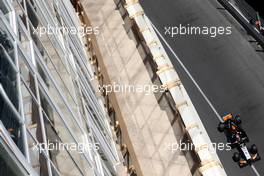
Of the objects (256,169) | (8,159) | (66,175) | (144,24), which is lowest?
(8,159)

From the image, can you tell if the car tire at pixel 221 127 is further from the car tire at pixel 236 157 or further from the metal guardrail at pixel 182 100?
the metal guardrail at pixel 182 100

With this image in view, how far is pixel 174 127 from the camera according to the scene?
805 inches

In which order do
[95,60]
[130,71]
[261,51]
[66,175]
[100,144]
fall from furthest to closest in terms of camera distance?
[261,51]
[95,60]
[130,71]
[100,144]
[66,175]

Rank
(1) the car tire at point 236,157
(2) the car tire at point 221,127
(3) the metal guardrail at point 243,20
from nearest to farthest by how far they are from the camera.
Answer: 1. (1) the car tire at point 236,157
2. (2) the car tire at point 221,127
3. (3) the metal guardrail at point 243,20

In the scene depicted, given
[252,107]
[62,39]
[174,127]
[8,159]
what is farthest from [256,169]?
[8,159]

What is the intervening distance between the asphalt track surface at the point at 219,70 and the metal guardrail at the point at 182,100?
8.17 m

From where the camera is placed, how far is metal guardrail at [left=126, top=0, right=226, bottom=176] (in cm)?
1745

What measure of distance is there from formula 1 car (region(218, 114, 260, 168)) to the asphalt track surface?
42 centimetres

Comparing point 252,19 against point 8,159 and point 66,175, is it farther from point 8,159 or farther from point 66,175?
point 8,159

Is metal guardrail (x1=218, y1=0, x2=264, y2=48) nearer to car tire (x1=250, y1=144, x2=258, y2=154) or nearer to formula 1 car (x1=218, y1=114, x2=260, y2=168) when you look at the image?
formula 1 car (x1=218, y1=114, x2=260, y2=168)

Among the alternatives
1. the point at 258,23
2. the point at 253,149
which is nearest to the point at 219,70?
the point at 258,23

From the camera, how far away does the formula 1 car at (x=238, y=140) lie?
84.7ft

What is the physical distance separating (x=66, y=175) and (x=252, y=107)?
18480 mm

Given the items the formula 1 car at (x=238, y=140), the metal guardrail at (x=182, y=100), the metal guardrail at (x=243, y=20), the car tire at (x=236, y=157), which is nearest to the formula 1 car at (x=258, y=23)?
the metal guardrail at (x=243, y=20)
